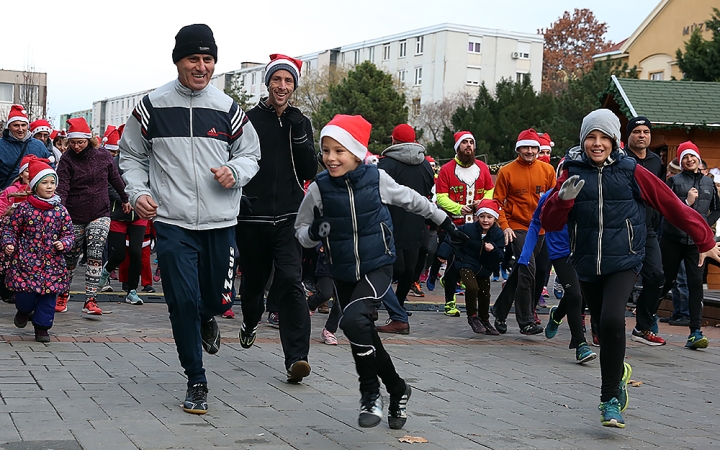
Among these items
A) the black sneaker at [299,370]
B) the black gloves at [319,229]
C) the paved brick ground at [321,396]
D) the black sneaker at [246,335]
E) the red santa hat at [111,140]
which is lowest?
the paved brick ground at [321,396]

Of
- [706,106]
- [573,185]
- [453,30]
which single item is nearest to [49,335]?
[573,185]

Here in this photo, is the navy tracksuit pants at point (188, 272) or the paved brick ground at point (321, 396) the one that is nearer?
the paved brick ground at point (321, 396)

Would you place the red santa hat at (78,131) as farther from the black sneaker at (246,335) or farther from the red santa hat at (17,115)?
the black sneaker at (246,335)

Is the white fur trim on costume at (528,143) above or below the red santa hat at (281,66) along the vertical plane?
below

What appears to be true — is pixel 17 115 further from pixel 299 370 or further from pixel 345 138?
pixel 345 138

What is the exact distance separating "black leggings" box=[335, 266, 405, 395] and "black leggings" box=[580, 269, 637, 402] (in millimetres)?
1272

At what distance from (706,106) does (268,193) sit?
1204 cm

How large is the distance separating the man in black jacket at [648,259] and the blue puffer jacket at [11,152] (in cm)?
703

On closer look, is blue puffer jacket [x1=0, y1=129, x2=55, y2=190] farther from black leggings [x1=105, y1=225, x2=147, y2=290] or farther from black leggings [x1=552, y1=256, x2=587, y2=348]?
black leggings [x1=552, y1=256, x2=587, y2=348]

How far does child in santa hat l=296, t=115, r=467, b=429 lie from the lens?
5.74m

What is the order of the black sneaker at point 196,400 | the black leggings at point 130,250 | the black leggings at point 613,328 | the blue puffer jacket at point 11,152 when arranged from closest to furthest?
the black sneaker at point 196,400, the black leggings at point 613,328, the black leggings at point 130,250, the blue puffer jacket at point 11,152

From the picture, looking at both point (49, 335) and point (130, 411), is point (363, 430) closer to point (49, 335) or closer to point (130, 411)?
point (130, 411)

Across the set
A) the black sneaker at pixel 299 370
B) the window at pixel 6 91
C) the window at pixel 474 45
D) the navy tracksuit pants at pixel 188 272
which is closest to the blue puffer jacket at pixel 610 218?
the black sneaker at pixel 299 370

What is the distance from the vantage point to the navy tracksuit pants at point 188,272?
240 inches
